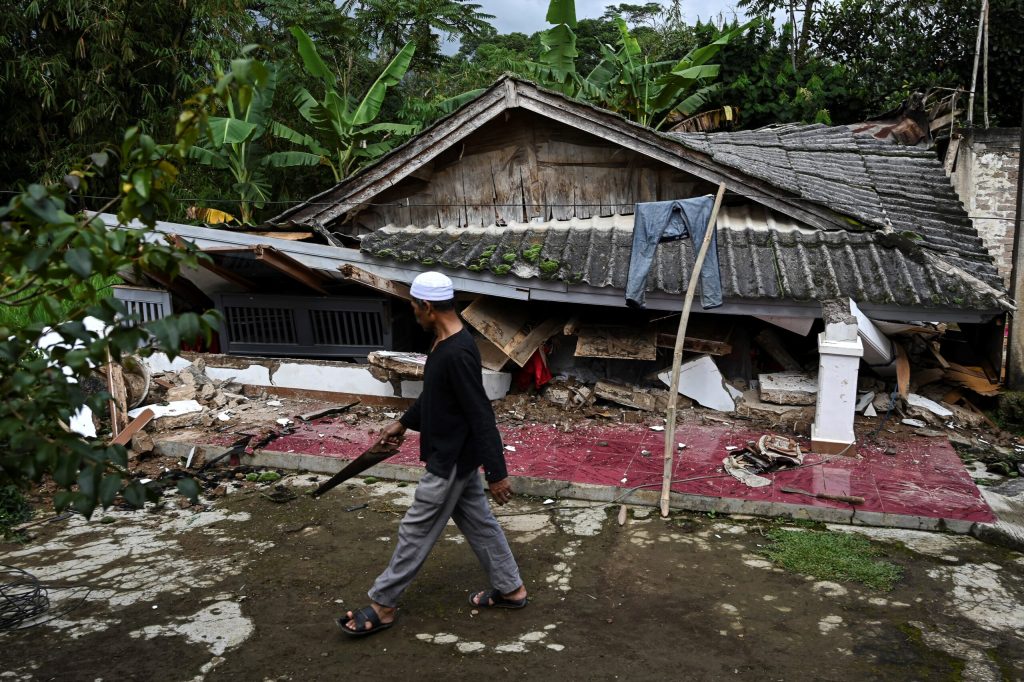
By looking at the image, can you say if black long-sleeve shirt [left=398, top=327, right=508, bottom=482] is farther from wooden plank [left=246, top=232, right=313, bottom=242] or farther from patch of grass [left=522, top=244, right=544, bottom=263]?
wooden plank [left=246, top=232, right=313, bottom=242]

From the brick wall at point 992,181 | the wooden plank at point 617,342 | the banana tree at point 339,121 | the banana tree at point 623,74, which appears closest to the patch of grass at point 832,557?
the wooden plank at point 617,342

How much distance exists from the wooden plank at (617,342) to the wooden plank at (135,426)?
15.6 ft

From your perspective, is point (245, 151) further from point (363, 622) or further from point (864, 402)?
point (363, 622)

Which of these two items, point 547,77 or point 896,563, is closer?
point 896,563

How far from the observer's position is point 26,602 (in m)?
4.92

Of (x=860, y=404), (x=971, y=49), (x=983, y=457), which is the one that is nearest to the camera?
(x=983, y=457)

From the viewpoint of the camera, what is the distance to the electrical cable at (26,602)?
4.76m

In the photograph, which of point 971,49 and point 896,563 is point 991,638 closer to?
point 896,563

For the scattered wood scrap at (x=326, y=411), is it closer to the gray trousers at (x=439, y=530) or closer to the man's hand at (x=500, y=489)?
the gray trousers at (x=439, y=530)

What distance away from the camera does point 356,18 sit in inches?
758

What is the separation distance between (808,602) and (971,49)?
57.0ft

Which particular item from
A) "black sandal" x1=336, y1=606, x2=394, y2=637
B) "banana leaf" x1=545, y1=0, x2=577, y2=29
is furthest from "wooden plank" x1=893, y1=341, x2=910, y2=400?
"banana leaf" x1=545, y1=0, x2=577, y2=29

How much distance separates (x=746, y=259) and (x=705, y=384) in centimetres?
151

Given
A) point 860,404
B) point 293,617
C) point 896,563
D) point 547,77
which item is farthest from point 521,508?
point 547,77
